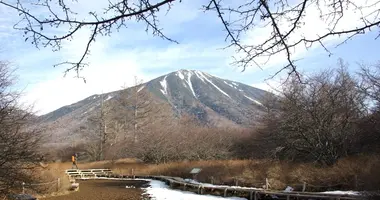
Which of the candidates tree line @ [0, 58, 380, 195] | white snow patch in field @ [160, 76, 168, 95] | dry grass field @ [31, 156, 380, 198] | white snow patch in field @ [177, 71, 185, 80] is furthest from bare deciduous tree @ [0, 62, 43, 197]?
white snow patch in field @ [177, 71, 185, 80]

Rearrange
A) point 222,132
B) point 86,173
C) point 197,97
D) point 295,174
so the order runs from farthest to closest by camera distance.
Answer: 1. point 197,97
2. point 222,132
3. point 86,173
4. point 295,174

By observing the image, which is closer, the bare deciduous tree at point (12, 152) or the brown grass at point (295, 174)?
the bare deciduous tree at point (12, 152)

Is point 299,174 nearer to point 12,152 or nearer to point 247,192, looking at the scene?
point 247,192

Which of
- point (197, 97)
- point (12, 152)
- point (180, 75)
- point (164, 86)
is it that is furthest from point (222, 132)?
point (180, 75)

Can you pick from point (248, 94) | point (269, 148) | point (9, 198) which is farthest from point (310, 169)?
point (248, 94)

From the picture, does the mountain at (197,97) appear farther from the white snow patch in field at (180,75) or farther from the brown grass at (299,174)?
the brown grass at (299,174)

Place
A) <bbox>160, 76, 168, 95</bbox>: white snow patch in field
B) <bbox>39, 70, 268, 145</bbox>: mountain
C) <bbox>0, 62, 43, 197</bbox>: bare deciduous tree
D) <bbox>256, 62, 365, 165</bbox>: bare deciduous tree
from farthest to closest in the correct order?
<bbox>160, 76, 168, 95</bbox>: white snow patch in field < <bbox>39, 70, 268, 145</bbox>: mountain < <bbox>256, 62, 365, 165</bbox>: bare deciduous tree < <bbox>0, 62, 43, 197</bbox>: bare deciduous tree

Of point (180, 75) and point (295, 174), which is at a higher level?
point (180, 75)

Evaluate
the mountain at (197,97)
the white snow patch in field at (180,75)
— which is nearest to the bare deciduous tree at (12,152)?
the mountain at (197,97)

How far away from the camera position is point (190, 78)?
609 ft

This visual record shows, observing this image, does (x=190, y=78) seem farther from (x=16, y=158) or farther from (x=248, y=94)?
(x=16, y=158)

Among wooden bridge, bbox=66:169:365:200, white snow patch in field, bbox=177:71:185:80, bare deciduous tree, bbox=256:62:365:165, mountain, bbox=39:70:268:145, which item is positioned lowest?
wooden bridge, bbox=66:169:365:200

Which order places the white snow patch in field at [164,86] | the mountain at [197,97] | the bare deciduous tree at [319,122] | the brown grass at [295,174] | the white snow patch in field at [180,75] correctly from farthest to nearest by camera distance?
1. the white snow patch in field at [180,75]
2. the white snow patch in field at [164,86]
3. the mountain at [197,97]
4. the bare deciduous tree at [319,122]
5. the brown grass at [295,174]

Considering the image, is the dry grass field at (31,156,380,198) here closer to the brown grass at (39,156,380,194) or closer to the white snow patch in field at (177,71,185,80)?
the brown grass at (39,156,380,194)
